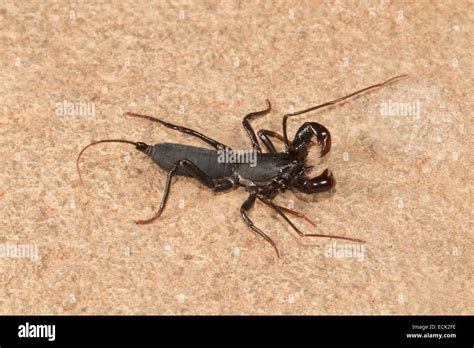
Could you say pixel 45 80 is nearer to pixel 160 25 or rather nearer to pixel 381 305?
pixel 160 25

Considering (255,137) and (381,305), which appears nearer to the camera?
(381,305)

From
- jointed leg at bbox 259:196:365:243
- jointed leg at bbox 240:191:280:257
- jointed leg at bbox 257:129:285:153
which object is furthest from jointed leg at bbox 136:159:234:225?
jointed leg at bbox 257:129:285:153

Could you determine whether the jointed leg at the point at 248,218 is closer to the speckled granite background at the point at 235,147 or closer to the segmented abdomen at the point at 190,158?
the speckled granite background at the point at 235,147

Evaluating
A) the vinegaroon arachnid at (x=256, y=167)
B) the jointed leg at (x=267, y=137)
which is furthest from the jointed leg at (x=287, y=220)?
the jointed leg at (x=267, y=137)

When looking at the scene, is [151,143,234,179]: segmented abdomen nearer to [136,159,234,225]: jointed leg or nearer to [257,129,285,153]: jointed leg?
[136,159,234,225]: jointed leg

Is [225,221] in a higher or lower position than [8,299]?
higher

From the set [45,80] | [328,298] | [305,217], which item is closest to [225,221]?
[305,217]
